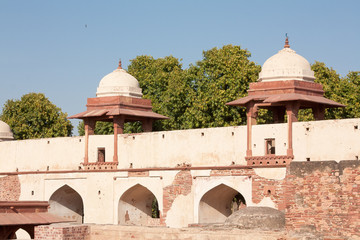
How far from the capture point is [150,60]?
34.8m

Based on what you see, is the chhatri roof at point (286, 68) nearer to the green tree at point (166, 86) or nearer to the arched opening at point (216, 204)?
the arched opening at point (216, 204)

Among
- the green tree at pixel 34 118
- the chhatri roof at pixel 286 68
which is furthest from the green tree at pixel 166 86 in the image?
the chhatri roof at pixel 286 68

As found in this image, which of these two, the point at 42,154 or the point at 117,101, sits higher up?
the point at 117,101

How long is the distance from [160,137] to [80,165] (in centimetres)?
362

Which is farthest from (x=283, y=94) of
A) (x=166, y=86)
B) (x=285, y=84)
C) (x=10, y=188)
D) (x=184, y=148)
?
(x=166, y=86)

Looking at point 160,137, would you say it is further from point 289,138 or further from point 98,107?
point 289,138

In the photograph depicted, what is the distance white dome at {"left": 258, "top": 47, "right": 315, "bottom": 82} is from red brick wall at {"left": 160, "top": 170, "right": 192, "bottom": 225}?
3749 millimetres

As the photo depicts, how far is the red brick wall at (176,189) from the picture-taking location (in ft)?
71.2

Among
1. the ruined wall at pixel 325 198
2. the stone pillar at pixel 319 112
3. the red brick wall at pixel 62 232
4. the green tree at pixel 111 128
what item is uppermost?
the green tree at pixel 111 128

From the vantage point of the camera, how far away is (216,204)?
22.0 meters

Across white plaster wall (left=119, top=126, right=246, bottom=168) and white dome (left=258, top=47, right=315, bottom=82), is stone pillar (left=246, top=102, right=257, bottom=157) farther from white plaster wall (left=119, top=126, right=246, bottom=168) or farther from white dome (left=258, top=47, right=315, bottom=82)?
white dome (left=258, top=47, right=315, bottom=82)

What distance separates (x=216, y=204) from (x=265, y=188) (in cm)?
275

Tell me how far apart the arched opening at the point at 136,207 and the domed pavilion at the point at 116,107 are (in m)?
1.10

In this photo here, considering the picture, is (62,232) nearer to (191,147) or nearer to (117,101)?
(191,147)
